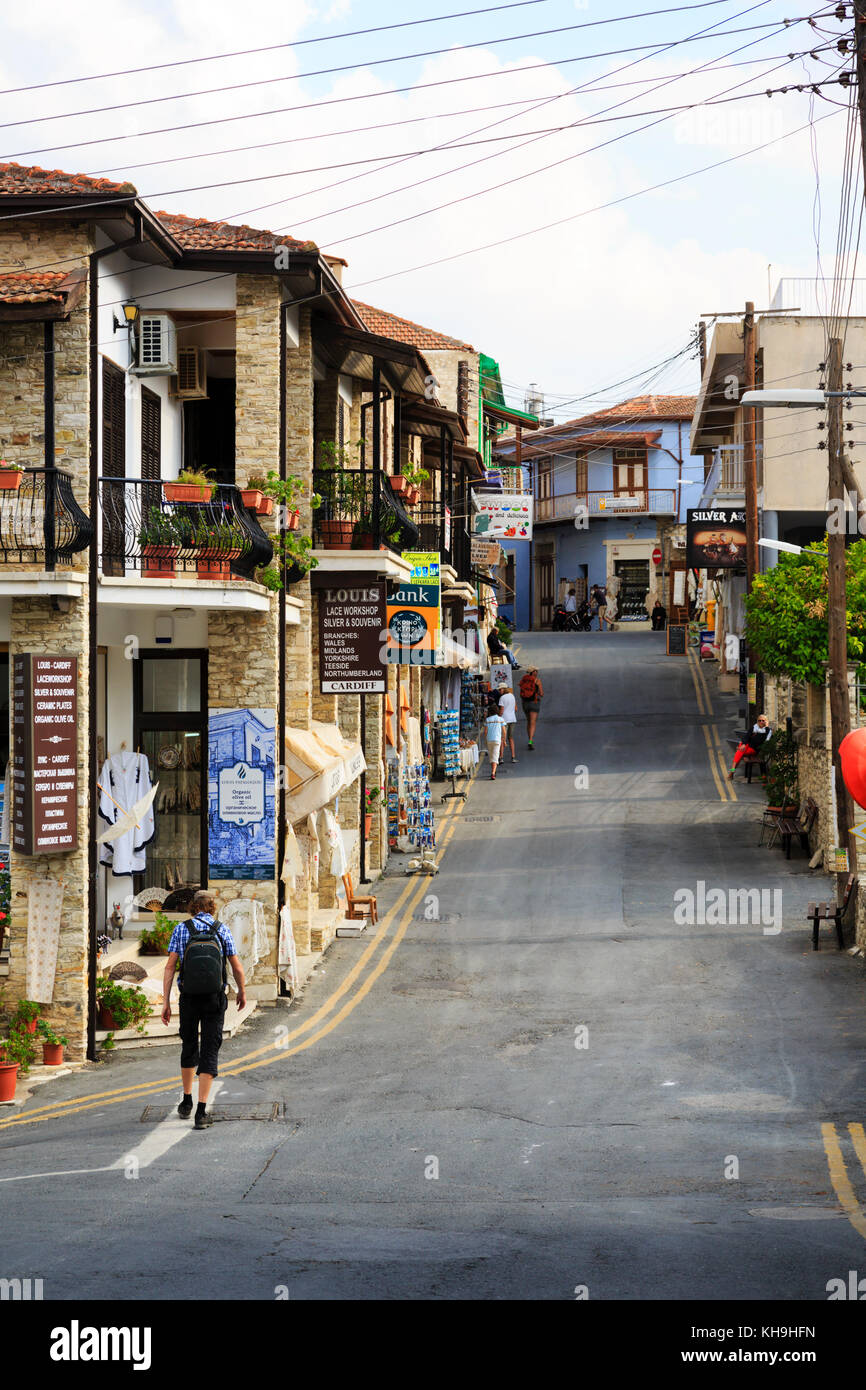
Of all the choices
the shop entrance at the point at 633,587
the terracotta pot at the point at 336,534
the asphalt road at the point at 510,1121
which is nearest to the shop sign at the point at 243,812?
the asphalt road at the point at 510,1121

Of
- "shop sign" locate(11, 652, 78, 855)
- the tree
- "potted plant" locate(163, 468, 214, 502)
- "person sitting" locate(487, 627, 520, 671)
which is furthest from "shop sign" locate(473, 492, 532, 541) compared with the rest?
"shop sign" locate(11, 652, 78, 855)

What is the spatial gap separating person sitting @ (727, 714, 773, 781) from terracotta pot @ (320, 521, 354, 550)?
1258 centimetres

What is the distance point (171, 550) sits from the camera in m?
16.9

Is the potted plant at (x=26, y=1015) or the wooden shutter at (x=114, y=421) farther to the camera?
the wooden shutter at (x=114, y=421)

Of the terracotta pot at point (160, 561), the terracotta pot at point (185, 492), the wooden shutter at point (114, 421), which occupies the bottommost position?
the terracotta pot at point (160, 561)

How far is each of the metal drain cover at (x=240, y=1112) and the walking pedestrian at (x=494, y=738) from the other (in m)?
21.0

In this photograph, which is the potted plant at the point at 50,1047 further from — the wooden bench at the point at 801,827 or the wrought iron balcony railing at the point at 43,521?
the wooden bench at the point at 801,827

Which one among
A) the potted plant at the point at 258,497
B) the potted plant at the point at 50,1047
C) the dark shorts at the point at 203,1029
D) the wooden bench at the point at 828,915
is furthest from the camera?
the wooden bench at the point at 828,915

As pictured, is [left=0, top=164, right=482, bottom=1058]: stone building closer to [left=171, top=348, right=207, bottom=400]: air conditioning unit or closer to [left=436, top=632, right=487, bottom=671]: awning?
[left=171, top=348, right=207, bottom=400]: air conditioning unit

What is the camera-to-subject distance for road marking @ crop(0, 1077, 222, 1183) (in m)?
10.8

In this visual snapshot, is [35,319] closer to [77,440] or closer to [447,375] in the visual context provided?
[77,440]

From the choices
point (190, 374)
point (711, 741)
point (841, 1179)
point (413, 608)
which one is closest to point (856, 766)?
point (841, 1179)

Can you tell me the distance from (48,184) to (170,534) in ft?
12.9

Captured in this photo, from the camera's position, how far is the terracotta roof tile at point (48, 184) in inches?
599
